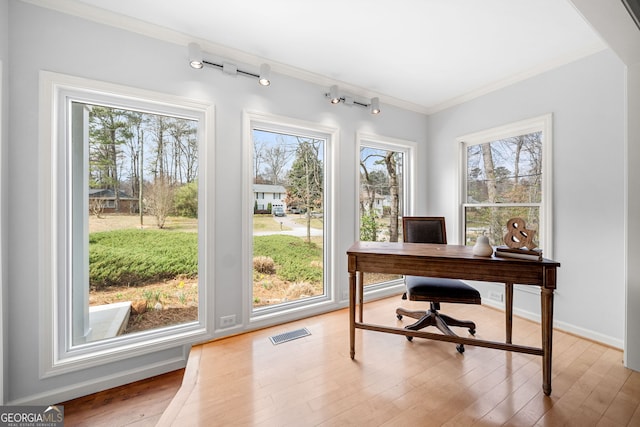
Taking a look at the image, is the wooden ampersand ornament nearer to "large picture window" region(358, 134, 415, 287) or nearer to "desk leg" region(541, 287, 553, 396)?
"desk leg" region(541, 287, 553, 396)

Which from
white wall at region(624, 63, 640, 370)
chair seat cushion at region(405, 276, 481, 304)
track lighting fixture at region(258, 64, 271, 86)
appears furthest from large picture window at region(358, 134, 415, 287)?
white wall at region(624, 63, 640, 370)

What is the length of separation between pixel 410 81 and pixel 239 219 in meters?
2.37

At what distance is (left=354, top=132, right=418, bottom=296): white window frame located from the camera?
2.95 meters

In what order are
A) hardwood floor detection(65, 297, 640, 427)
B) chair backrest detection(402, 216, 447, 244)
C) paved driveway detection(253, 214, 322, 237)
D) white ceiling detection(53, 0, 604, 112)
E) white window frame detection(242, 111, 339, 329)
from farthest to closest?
paved driveway detection(253, 214, 322, 237), chair backrest detection(402, 216, 447, 244), white window frame detection(242, 111, 339, 329), white ceiling detection(53, 0, 604, 112), hardwood floor detection(65, 297, 640, 427)

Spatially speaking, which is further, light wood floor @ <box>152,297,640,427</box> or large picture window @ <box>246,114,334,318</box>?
large picture window @ <box>246,114,334,318</box>

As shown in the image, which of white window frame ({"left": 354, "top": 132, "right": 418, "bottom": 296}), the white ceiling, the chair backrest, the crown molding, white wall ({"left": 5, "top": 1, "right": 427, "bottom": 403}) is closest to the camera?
white wall ({"left": 5, "top": 1, "right": 427, "bottom": 403})

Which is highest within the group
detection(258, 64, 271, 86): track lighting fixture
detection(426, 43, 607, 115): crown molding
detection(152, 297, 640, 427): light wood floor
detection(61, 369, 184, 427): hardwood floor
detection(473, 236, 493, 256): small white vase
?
detection(426, 43, 607, 115): crown molding

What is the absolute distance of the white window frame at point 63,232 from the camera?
166 centimetres

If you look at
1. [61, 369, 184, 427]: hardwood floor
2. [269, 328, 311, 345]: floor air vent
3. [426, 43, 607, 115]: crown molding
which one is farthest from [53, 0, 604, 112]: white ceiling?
[61, 369, 184, 427]: hardwood floor

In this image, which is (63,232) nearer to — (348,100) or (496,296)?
(348,100)

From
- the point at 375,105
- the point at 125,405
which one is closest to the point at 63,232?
the point at 125,405

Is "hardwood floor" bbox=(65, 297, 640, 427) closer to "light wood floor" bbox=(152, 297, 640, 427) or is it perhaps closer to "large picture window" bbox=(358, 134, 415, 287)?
"light wood floor" bbox=(152, 297, 640, 427)

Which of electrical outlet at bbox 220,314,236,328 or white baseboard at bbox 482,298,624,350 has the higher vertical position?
electrical outlet at bbox 220,314,236,328

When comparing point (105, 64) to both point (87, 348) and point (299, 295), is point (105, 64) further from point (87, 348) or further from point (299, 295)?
point (299, 295)
